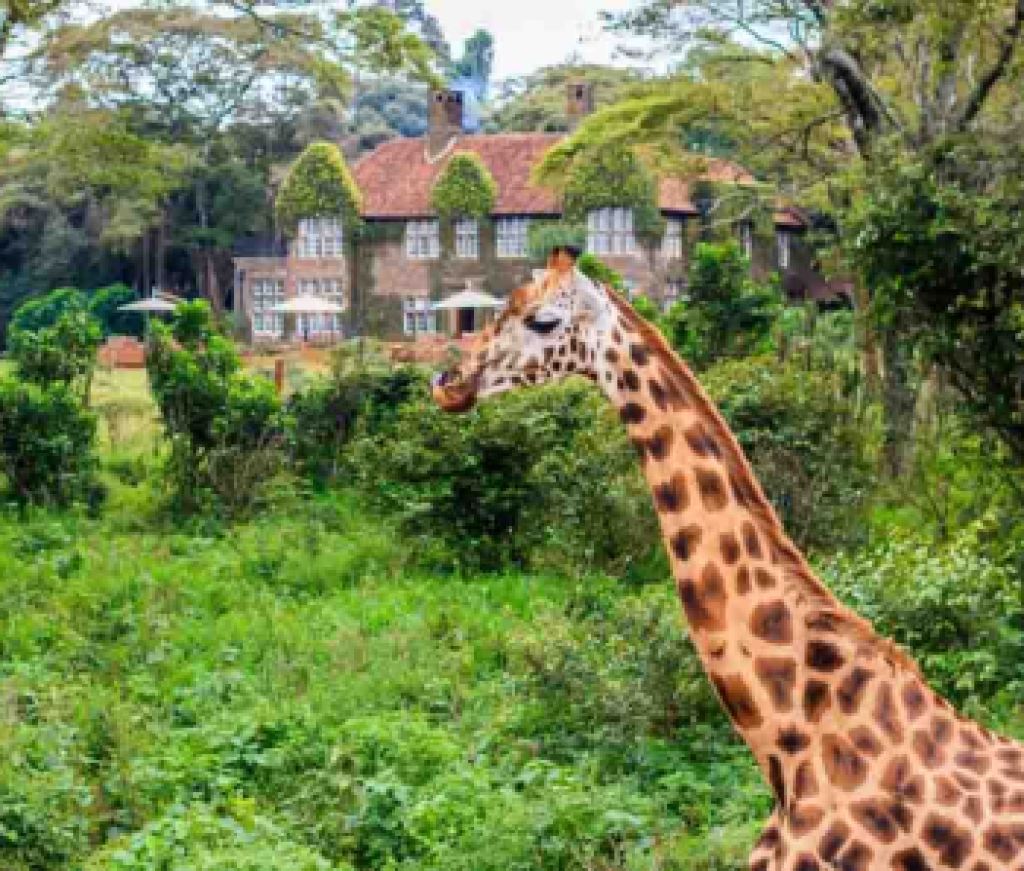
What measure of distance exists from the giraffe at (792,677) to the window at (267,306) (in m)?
36.8

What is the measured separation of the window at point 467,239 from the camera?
38250mm

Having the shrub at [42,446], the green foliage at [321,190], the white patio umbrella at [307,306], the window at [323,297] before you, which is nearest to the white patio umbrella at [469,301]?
the white patio umbrella at [307,306]

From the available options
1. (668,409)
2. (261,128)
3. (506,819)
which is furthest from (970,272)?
(261,128)

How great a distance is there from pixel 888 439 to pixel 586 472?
10.5 ft

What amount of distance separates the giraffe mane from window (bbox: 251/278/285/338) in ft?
121

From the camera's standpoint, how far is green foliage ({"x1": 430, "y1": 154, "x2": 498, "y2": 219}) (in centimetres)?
3762

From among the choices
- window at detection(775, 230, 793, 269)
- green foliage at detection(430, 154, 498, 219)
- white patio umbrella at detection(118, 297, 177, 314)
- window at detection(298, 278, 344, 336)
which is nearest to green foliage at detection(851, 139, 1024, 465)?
white patio umbrella at detection(118, 297, 177, 314)

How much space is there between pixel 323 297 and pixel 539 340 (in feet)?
117

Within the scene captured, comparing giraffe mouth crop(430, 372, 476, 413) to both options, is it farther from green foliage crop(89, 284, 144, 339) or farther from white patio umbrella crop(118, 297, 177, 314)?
green foliage crop(89, 284, 144, 339)

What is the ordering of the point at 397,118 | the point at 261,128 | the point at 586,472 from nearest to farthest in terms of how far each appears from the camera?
the point at 586,472, the point at 261,128, the point at 397,118

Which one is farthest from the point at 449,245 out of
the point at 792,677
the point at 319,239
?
the point at 792,677

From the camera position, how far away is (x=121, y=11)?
786 inches

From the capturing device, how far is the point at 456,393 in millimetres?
4922

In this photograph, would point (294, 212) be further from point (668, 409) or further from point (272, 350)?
point (668, 409)
